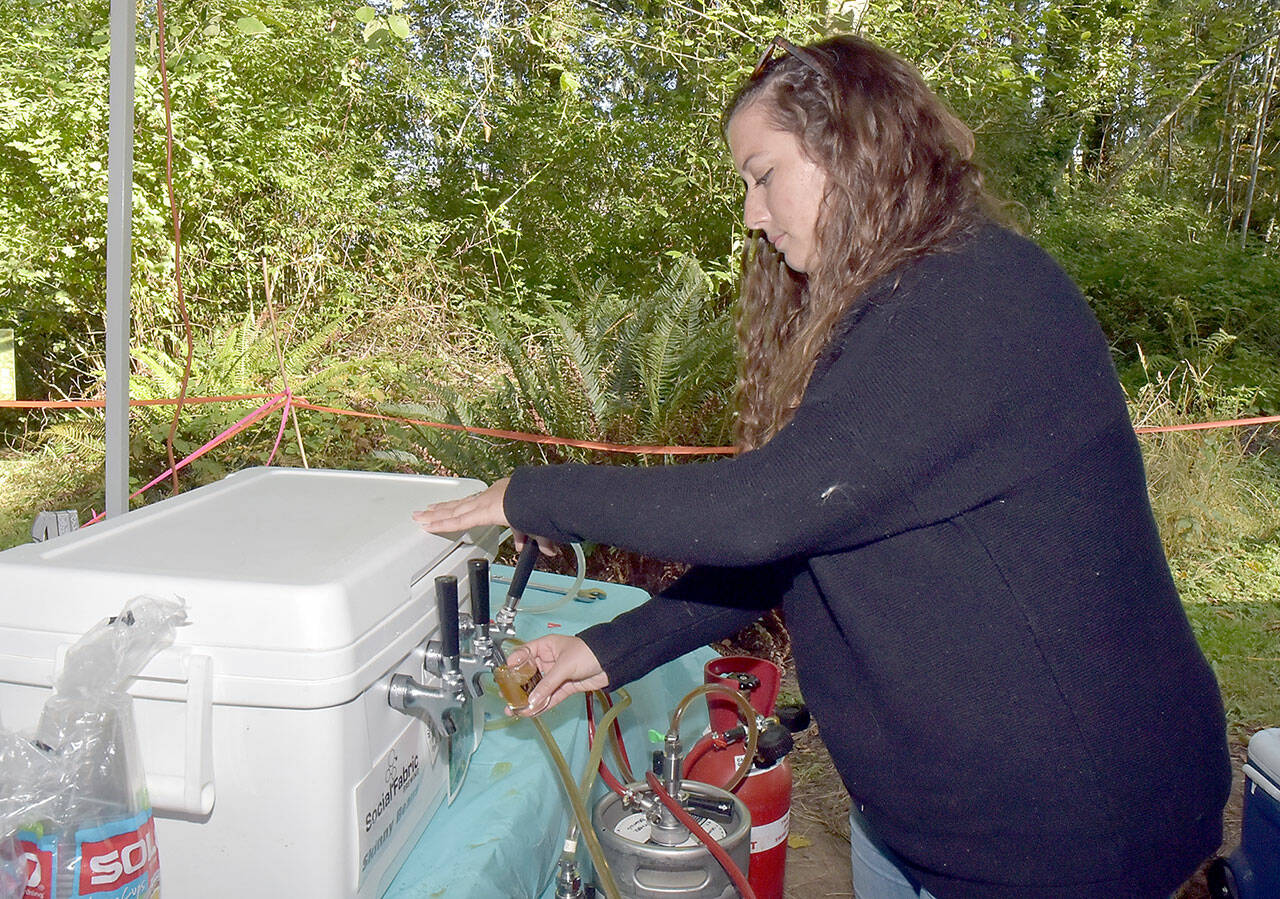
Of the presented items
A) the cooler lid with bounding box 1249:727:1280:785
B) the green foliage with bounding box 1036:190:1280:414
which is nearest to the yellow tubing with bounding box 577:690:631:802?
the cooler lid with bounding box 1249:727:1280:785

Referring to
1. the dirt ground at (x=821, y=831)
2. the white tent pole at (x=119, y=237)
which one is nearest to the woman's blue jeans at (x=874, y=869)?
the white tent pole at (x=119, y=237)

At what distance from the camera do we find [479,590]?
1149mm

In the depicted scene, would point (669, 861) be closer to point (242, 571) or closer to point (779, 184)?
point (242, 571)

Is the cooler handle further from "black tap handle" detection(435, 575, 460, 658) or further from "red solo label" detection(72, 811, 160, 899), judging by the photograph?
"black tap handle" detection(435, 575, 460, 658)

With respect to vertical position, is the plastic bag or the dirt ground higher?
the plastic bag

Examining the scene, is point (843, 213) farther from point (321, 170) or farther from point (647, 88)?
point (647, 88)

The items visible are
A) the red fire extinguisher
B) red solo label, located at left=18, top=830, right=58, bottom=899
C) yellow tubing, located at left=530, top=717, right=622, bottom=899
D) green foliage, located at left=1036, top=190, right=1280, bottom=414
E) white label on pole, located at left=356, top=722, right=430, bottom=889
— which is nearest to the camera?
red solo label, located at left=18, top=830, right=58, bottom=899

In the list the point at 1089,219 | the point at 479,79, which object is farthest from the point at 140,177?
the point at 1089,219

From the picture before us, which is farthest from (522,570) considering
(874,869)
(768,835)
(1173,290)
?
(1173,290)

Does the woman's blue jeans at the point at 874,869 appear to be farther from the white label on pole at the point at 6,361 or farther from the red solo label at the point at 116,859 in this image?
the white label on pole at the point at 6,361

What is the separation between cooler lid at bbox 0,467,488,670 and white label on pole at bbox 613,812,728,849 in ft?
1.39

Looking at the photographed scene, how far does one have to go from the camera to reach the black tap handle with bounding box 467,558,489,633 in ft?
3.73

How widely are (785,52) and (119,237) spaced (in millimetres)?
968

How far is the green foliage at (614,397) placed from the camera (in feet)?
13.0
